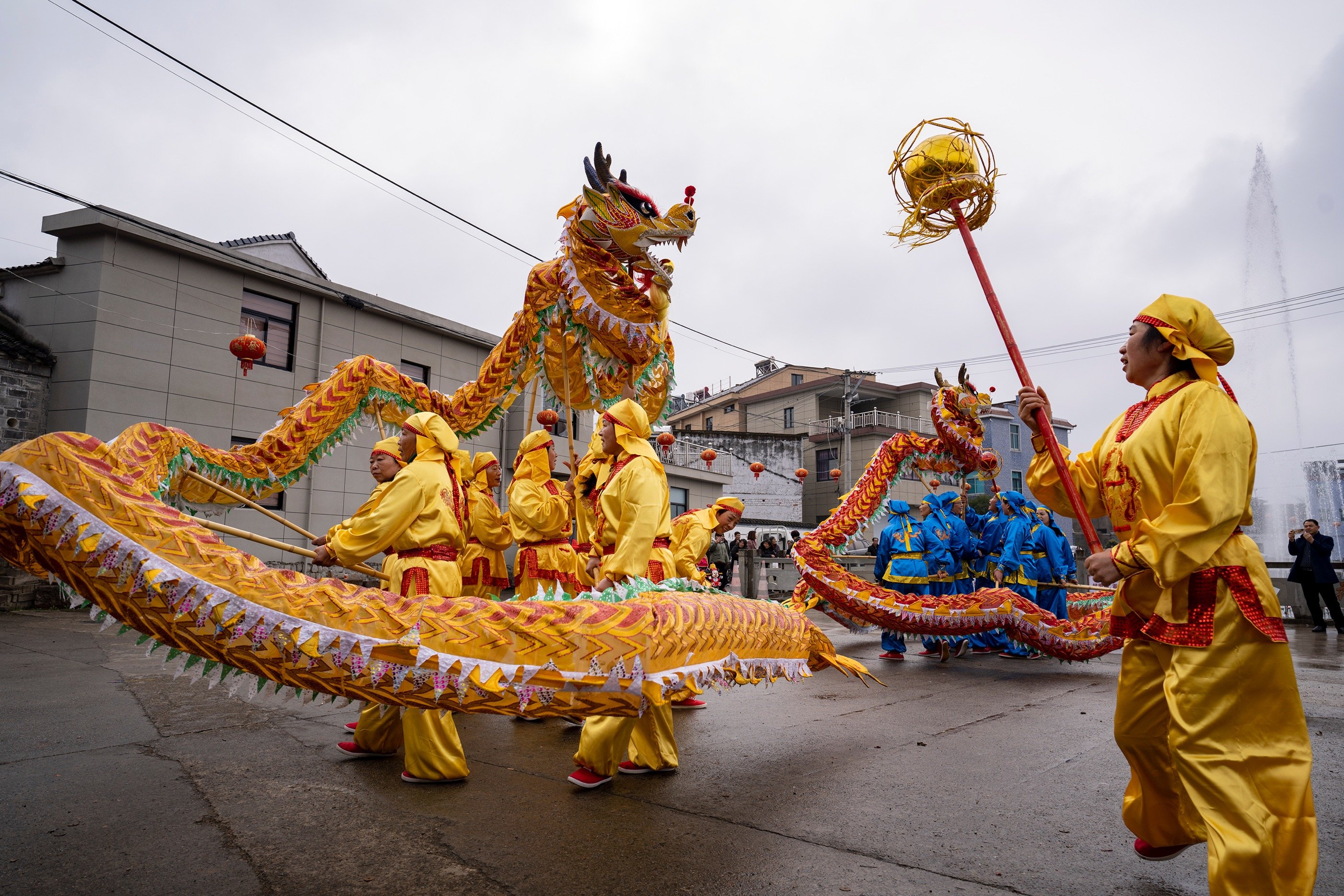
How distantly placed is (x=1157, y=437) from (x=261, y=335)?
1305 centimetres

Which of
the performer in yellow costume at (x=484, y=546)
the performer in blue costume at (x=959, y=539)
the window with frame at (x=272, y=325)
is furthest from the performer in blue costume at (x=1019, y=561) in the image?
the window with frame at (x=272, y=325)

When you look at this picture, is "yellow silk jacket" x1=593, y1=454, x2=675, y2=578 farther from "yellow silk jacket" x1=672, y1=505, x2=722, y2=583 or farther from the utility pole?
the utility pole

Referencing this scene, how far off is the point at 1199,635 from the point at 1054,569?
644 centimetres

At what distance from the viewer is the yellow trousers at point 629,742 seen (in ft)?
11.2

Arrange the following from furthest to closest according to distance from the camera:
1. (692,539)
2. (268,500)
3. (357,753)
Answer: (268,500)
(692,539)
(357,753)

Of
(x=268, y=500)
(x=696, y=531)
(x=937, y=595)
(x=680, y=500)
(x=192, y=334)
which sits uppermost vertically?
(x=192, y=334)

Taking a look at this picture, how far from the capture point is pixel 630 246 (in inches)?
181

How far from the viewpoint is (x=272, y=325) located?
40.9 ft

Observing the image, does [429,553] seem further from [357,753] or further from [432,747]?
[357,753]

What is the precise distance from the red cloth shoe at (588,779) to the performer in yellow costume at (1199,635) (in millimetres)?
2077

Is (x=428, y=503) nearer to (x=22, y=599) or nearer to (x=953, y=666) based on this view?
(x=953, y=666)

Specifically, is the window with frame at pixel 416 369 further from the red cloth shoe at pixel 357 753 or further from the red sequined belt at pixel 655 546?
the red cloth shoe at pixel 357 753

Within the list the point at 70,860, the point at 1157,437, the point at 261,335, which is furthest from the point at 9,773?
the point at 261,335

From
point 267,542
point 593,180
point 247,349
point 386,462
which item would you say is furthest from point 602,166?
point 247,349
